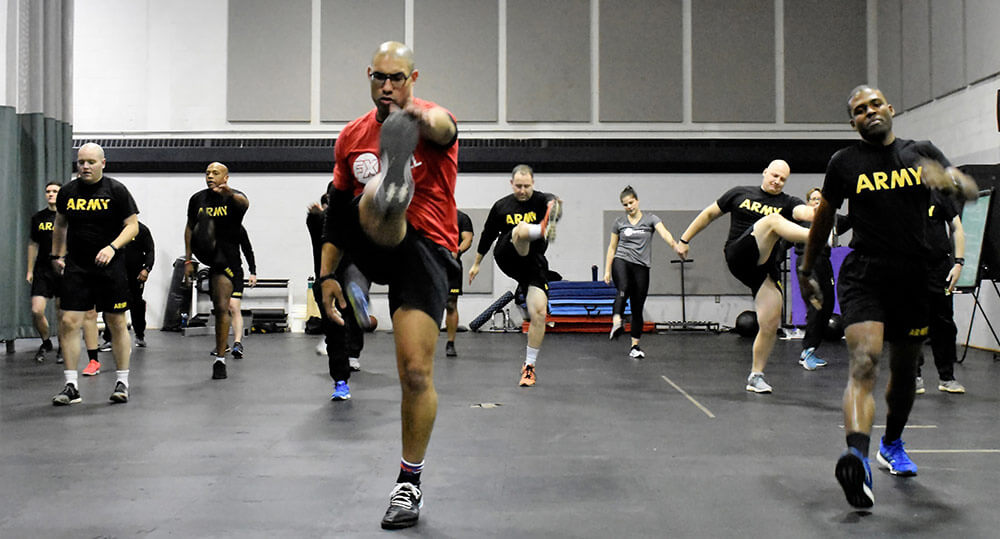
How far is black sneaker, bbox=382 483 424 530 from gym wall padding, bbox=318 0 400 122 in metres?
11.0

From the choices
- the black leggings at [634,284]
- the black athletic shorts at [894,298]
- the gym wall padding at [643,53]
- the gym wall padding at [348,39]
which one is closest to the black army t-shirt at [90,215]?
the black athletic shorts at [894,298]

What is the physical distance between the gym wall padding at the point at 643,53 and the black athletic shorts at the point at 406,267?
424 inches

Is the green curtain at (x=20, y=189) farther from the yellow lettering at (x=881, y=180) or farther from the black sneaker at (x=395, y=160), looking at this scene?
the yellow lettering at (x=881, y=180)

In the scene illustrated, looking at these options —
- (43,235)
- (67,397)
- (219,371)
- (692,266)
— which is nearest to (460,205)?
(692,266)

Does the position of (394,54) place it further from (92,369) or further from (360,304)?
(92,369)

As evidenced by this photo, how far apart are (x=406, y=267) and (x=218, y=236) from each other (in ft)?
15.8

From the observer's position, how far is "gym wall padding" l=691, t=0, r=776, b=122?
12.7 metres

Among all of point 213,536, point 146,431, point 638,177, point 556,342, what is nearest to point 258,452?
point 146,431

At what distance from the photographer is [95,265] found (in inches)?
202

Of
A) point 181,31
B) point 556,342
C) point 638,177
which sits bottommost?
point 556,342

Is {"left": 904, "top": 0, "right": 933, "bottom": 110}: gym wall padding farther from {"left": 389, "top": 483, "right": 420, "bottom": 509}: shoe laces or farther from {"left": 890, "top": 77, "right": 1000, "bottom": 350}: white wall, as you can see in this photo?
{"left": 389, "top": 483, "right": 420, "bottom": 509}: shoe laces

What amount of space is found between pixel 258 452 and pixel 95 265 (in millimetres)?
2335

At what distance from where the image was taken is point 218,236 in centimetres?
686

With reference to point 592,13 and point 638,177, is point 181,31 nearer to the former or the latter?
point 592,13
